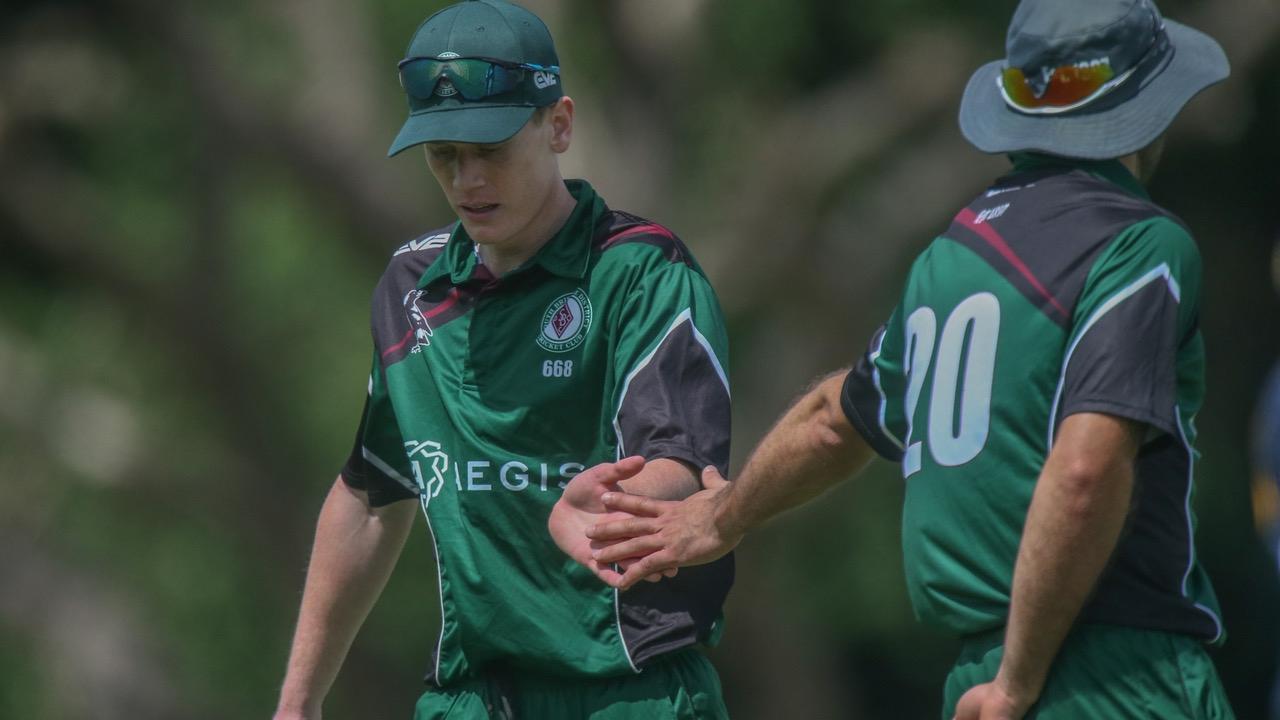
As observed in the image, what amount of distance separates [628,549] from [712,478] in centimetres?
27

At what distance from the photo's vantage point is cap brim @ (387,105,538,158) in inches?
175

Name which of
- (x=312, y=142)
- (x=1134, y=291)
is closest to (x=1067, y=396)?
(x=1134, y=291)

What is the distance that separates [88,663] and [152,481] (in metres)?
1.56

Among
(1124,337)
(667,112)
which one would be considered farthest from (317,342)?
(1124,337)

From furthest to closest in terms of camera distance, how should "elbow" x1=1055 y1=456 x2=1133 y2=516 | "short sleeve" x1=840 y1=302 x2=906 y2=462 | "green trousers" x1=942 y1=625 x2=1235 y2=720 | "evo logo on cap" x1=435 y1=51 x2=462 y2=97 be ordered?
1. "evo logo on cap" x1=435 y1=51 x2=462 y2=97
2. "short sleeve" x1=840 y1=302 x2=906 y2=462
3. "green trousers" x1=942 y1=625 x2=1235 y2=720
4. "elbow" x1=1055 y1=456 x2=1133 y2=516

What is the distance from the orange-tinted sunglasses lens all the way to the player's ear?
1.33 metres

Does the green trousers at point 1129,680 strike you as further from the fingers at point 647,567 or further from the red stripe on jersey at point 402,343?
the red stripe on jersey at point 402,343

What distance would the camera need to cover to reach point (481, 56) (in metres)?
4.57

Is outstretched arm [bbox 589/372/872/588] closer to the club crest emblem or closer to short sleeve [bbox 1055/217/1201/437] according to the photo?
the club crest emblem

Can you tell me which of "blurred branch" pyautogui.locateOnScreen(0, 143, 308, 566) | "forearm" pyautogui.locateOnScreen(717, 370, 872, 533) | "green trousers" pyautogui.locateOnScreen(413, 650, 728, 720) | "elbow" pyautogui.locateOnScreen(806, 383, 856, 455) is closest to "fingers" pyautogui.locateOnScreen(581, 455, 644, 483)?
"forearm" pyautogui.locateOnScreen(717, 370, 872, 533)

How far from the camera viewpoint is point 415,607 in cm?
1870

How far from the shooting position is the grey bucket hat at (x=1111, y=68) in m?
3.61

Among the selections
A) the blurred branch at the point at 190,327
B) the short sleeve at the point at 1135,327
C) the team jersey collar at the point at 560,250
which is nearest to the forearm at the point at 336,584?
the team jersey collar at the point at 560,250

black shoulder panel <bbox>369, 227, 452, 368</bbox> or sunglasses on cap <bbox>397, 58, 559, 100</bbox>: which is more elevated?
sunglasses on cap <bbox>397, 58, 559, 100</bbox>
